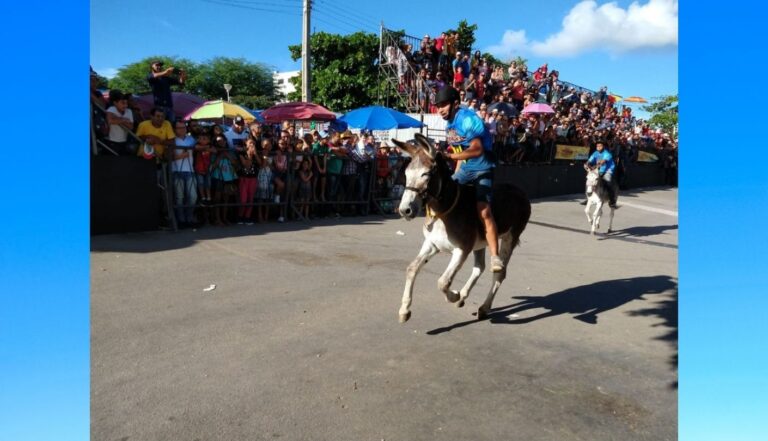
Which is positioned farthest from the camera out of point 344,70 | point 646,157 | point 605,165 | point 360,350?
point 344,70

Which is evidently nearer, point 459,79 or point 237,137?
point 237,137

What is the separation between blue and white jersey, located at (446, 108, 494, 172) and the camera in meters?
5.62

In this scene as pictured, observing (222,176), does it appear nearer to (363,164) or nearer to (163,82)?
(163,82)

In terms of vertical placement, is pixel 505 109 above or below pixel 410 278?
above

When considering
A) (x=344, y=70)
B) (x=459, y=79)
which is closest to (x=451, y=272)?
(x=459, y=79)

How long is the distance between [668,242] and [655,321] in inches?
302

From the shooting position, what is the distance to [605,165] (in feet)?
45.1

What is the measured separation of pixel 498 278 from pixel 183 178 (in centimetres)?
752

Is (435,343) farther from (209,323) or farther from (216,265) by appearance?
(216,265)

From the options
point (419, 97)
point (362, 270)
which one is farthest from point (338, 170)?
point (419, 97)

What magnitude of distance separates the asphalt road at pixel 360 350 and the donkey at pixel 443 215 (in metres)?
0.51

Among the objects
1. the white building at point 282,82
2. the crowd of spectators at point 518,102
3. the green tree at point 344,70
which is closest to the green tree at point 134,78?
the white building at point 282,82

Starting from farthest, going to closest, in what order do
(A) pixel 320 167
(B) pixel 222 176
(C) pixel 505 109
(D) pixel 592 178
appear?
1. (C) pixel 505 109
2. (D) pixel 592 178
3. (A) pixel 320 167
4. (B) pixel 222 176

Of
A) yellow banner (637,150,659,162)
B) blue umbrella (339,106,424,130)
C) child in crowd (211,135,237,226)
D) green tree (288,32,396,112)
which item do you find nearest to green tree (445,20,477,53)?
green tree (288,32,396,112)
